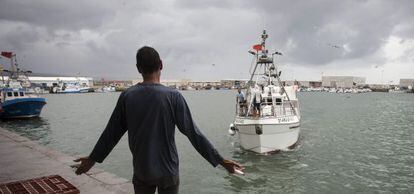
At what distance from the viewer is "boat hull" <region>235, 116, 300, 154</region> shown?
1709cm

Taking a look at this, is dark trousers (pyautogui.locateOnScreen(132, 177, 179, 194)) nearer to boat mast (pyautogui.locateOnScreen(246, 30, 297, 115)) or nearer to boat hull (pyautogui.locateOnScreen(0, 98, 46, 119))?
boat mast (pyautogui.locateOnScreen(246, 30, 297, 115))

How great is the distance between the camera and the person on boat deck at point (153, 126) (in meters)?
3.13

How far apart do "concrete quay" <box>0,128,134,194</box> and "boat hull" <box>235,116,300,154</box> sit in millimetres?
10169

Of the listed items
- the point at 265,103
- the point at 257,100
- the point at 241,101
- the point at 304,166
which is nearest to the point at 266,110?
the point at 265,103

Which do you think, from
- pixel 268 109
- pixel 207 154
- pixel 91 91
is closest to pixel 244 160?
pixel 268 109

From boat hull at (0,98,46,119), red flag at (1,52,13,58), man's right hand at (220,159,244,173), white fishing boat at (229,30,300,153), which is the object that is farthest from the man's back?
red flag at (1,52,13,58)

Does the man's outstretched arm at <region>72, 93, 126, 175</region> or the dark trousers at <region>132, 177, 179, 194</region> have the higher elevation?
the man's outstretched arm at <region>72, 93, 126, 175</region>

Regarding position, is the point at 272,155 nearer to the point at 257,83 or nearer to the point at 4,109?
the point at 257,83

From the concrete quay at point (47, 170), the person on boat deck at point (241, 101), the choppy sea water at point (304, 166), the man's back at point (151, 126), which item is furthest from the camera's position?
the person on boat deck at point (241, 101)

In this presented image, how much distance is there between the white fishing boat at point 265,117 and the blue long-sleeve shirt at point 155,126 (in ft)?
45.7

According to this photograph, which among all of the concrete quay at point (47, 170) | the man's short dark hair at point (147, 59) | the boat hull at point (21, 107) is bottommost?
the boat hull at point (21, 107)

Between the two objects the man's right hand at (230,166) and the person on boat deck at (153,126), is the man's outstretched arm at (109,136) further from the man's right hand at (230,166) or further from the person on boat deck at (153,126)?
the man's right hand at (230,166)

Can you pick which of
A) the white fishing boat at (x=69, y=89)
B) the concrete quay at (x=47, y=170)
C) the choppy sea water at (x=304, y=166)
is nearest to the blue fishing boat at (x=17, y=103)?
the choppy sea water at (x=304, y=166)

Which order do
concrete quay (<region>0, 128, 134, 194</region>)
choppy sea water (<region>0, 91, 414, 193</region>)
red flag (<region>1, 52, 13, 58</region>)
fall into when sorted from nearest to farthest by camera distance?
concrete quay (<region>0, 128, 134, 194</region>), choppy sea water (<region>0, 91, 414, 193</region>), red flag (<region>1, 52, 13, 58</region>)
